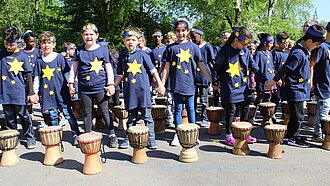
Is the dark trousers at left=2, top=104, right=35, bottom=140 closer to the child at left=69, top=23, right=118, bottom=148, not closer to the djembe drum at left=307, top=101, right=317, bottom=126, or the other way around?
the child at left=69, top=23, right=118, bottom=148

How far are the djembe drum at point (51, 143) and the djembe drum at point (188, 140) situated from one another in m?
1.77

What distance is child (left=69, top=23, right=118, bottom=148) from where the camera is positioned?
5.00m

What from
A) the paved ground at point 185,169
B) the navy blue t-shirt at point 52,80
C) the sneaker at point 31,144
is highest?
the navy blue t-shirt at point 52,80

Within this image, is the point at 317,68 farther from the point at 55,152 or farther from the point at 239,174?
the point at 55,152

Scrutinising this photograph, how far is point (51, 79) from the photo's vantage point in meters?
5.30

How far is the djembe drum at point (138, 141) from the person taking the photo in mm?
4449

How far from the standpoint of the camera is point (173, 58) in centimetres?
518

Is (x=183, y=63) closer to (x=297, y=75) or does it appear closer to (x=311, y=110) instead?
(x=297, y=75)

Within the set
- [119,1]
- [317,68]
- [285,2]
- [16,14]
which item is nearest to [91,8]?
[119,1]

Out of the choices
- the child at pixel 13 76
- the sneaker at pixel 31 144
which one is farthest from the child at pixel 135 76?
the sneaker at pixel 31 144

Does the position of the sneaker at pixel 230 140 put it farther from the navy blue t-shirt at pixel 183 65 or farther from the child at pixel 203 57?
the child at pixel 203 57

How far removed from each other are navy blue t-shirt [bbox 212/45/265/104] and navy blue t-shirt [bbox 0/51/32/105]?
124 inches

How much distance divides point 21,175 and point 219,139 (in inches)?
129

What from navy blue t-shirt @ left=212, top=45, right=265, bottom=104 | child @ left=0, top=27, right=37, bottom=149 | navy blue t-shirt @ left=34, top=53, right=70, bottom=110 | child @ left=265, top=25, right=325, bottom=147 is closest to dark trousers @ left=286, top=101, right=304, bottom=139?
child @ left=265, top=25, right=325, bottom=147
